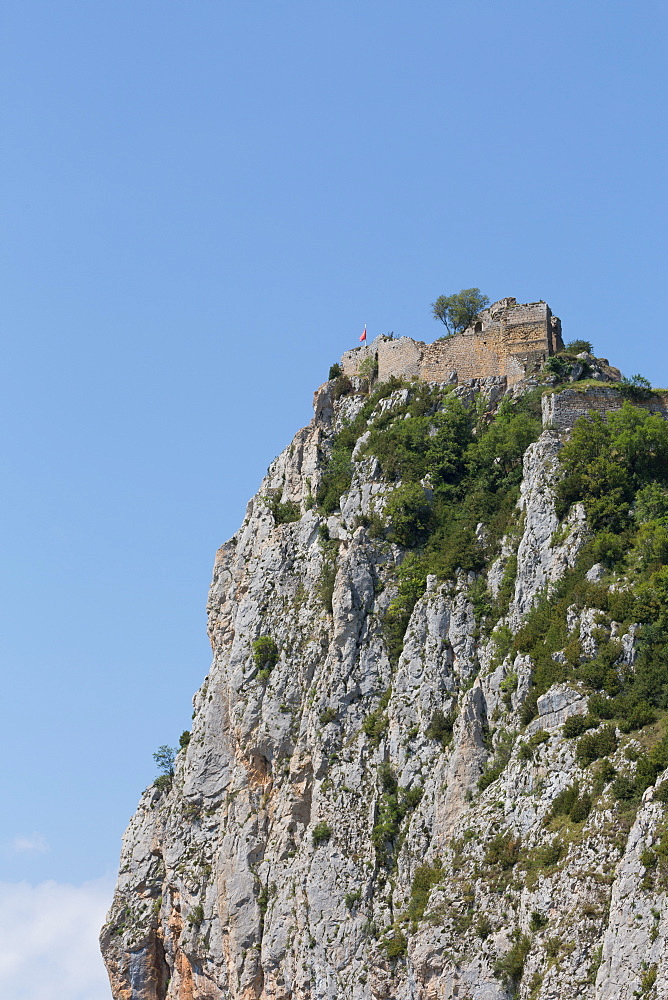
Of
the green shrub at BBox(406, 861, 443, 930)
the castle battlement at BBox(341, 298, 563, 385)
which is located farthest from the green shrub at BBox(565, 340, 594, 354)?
the green shrub at BBox(406, 861, 443, 930)

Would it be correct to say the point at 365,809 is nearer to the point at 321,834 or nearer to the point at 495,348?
the point at 321,834

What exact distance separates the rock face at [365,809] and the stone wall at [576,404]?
4.63 ft

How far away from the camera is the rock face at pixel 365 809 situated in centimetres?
4475

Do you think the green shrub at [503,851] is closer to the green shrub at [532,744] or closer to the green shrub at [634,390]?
the green shrub at [532,744]

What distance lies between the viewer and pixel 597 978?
41.4 m

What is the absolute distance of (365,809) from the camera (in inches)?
2141

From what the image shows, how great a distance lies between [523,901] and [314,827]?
1150 cm

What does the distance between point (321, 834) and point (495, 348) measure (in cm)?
2210

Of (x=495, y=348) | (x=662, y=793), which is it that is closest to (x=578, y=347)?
(x=495, y=348)

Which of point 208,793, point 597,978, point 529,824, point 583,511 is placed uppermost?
point 583,511

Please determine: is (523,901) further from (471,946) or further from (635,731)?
(635,731)

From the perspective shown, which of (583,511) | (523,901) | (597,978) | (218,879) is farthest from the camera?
(218,879)

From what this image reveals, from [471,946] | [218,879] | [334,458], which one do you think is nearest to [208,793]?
[218,879]

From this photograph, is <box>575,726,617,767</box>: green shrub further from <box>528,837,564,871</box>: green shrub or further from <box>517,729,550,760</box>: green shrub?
<box>528,837,564,871</box>: green shrub
